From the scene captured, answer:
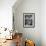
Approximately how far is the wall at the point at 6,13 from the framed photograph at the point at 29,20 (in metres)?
1.26

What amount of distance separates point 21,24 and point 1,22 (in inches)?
54.3

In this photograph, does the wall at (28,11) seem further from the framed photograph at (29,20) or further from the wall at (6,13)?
the wall at (6,13)

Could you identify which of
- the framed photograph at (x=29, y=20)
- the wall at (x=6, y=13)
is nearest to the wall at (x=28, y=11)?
the framed photograph at (x=29, y=20)

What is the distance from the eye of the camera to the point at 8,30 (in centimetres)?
469

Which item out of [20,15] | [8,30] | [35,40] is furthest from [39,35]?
[8,30]

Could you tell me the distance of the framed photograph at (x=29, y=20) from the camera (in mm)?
5719

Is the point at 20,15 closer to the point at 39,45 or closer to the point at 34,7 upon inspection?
the point at 34,7

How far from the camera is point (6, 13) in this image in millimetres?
4613

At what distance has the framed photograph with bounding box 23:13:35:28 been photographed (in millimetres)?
5719

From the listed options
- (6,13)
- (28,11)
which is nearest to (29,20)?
(28,11)

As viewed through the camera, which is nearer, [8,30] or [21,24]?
[8,30]

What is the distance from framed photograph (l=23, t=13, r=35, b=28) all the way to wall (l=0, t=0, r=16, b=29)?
49.4 inches

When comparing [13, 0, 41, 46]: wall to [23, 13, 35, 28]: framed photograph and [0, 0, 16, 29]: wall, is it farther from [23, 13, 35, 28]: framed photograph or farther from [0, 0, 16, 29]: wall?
[0, 0, 16, 29]: wall

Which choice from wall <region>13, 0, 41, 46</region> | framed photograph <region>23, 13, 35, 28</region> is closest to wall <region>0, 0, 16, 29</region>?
wall <region>13, 0, 41, 46</region>
